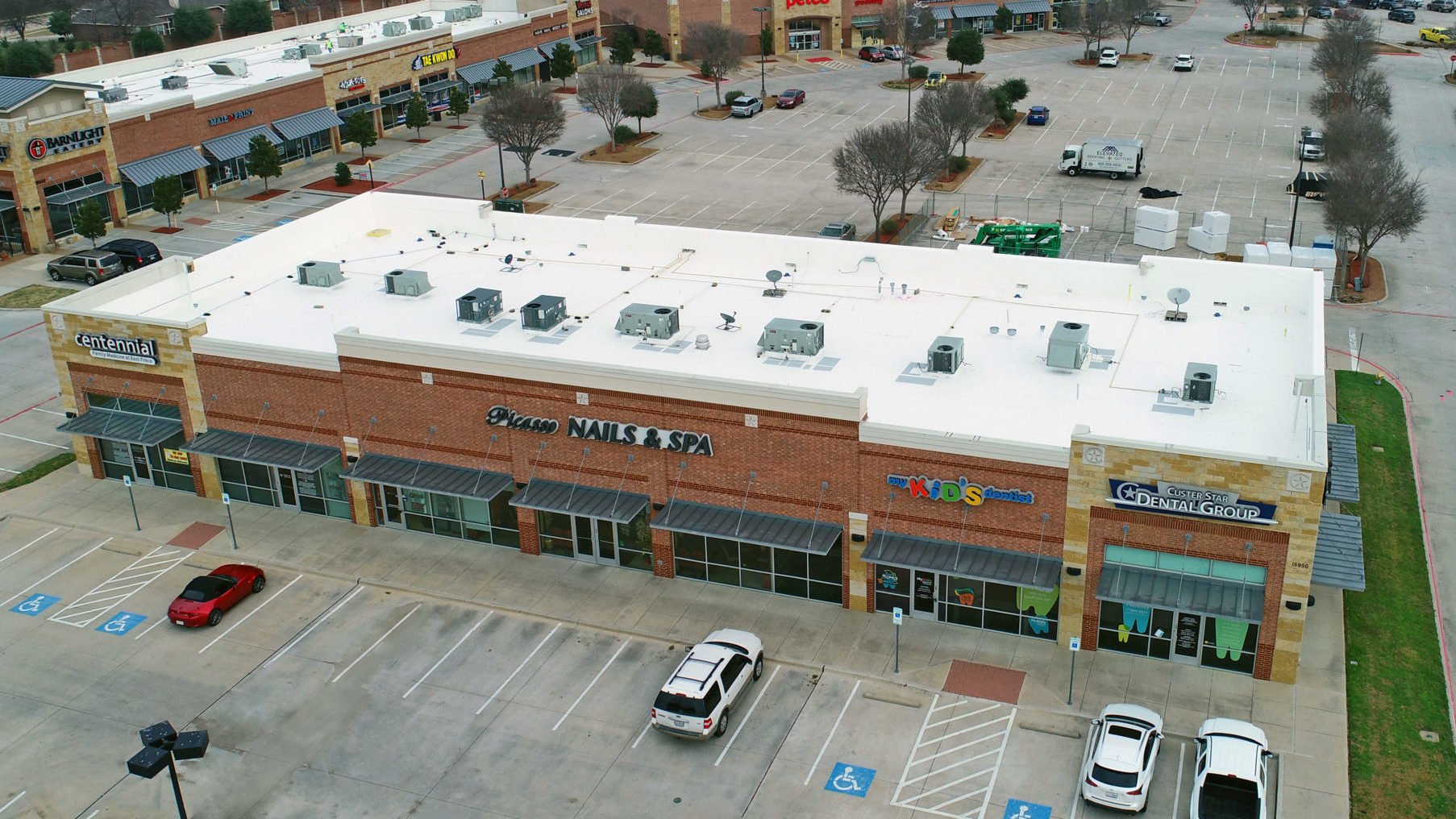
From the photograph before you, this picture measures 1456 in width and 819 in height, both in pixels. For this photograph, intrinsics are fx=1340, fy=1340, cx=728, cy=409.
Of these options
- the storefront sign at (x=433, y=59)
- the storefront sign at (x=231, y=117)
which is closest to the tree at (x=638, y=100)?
the storefront sign at (x=433, y=59)

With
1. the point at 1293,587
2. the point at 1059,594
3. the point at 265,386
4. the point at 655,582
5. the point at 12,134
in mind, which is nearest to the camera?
the point at 1293,587

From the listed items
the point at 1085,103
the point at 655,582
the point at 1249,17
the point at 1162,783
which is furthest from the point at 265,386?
the point at 1249,17

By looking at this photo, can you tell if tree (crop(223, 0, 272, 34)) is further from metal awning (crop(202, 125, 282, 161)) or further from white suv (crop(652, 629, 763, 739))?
white suv (crop(652, 629, 763, 739))

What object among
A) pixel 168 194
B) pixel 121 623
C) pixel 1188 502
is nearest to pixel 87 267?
pixel 168 194

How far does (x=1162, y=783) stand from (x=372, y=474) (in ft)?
91.4

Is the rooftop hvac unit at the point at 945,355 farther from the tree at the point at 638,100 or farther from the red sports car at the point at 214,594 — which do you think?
the tree at the point at 638,100

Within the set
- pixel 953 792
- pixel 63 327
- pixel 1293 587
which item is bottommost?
pixel 953 792

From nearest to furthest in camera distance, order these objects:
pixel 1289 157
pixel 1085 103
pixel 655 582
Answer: pixel 655 582 < pixel 1289 157 < pixel 1085 103

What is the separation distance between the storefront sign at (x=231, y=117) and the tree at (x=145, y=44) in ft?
148

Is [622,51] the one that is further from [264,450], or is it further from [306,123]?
[264,450]

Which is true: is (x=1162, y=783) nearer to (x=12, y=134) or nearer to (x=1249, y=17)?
(x=12, y=134)

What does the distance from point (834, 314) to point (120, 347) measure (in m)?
27.1

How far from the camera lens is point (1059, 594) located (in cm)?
4059

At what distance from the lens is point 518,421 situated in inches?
1791
